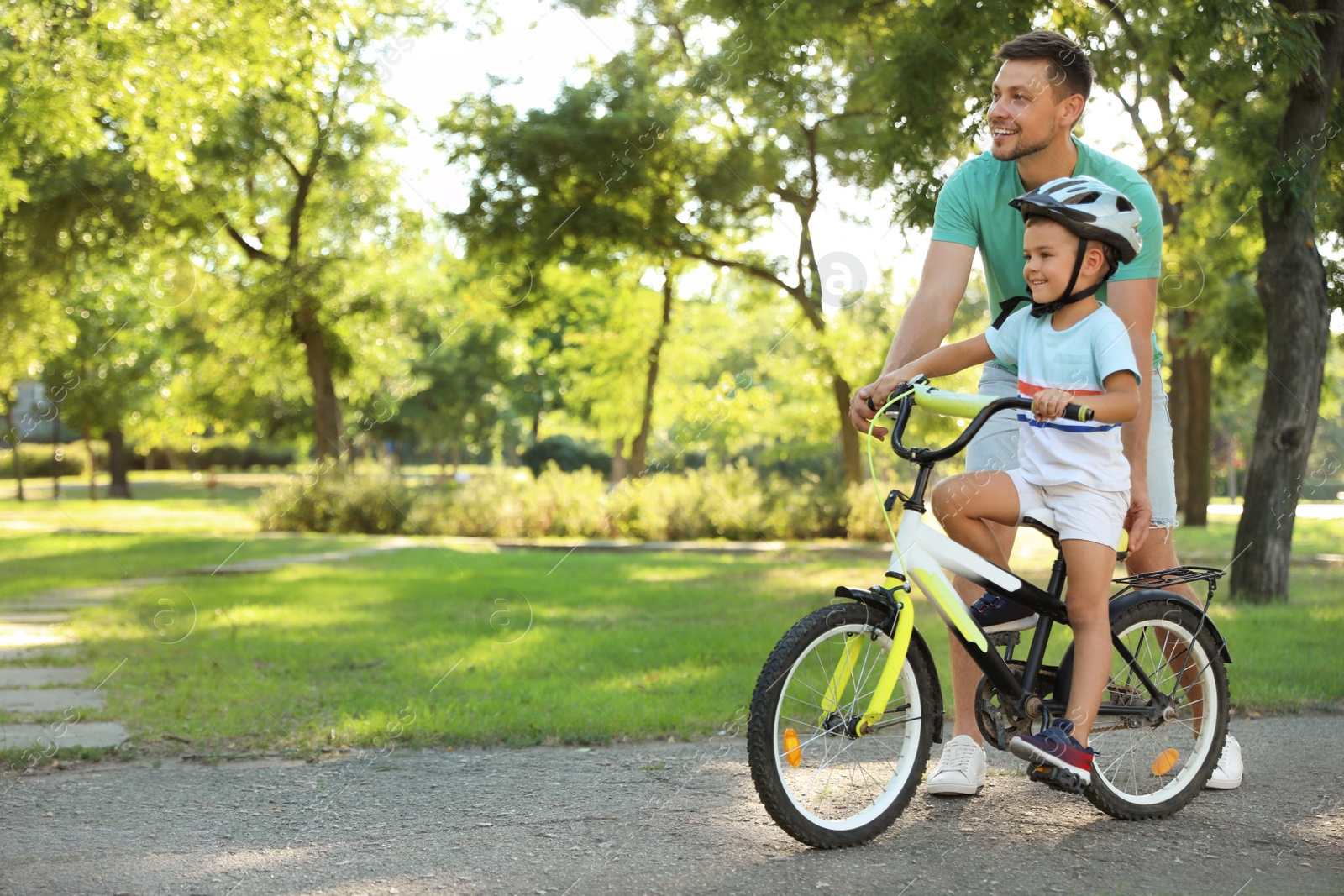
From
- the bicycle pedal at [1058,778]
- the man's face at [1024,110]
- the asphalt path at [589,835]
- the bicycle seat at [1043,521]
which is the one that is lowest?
the asphalt path at [589,835]

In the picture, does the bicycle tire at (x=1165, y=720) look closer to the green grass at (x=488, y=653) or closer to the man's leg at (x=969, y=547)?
the man's leg at (x=969, y=547)

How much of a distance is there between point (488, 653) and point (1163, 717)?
172 inches

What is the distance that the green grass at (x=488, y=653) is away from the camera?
4969 mm

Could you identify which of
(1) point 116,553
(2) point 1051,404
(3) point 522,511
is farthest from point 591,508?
(2) point 1051,404

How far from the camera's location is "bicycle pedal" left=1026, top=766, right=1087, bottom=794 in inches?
124

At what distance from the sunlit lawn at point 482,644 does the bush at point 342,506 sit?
16.4 feet

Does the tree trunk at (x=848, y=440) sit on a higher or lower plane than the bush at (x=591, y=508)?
higher

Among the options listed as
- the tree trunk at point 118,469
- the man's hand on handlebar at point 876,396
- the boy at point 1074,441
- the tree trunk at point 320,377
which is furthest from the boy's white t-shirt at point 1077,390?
the tree trunk at point 118,469

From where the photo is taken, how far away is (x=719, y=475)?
18.4 meters

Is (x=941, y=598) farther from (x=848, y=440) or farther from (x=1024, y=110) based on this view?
(x=848, y=440)

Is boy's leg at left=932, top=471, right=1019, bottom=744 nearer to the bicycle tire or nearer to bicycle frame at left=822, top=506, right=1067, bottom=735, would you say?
bicycle frame at left=822, top=506, right=1067, bottom=735

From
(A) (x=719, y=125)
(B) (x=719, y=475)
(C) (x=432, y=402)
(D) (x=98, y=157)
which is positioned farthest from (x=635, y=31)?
(C) (x=432, y=402)

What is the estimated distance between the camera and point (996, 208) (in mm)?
3723

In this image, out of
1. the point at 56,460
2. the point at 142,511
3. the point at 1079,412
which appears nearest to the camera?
the point at 1079,412
